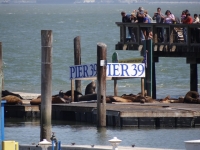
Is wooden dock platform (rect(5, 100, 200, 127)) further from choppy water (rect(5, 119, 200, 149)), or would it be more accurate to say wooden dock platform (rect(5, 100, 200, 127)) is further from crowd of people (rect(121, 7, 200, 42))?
crowd of people (rect(121, 7, 200, 42))

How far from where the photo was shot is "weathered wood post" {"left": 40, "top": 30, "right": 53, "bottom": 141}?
23.3m

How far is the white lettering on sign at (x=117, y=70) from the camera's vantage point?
29.4 metres

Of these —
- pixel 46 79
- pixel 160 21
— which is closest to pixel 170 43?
pixel 160 21

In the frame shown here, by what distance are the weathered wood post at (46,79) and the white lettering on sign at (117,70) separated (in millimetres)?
5762

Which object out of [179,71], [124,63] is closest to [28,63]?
[179,71]

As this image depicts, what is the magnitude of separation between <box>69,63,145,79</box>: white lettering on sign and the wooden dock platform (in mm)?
941

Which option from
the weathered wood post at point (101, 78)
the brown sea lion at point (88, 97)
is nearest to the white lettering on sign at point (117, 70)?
the brown sea lion at point (88, 97)

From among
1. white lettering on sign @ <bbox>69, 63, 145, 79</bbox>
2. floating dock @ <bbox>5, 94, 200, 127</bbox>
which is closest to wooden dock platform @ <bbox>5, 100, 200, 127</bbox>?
floating dock @ <bbox>5, 94, 200, 127</bbox>

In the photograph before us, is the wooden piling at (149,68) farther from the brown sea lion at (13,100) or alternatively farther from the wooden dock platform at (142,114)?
the brown sea lion at (13,100)

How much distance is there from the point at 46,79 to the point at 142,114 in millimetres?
4937

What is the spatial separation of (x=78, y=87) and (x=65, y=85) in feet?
46.7

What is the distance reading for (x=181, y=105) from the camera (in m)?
29.6

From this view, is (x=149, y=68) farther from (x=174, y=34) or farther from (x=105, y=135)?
(x=105, y=135)

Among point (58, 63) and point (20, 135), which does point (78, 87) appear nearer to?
A: point (20, 135)
